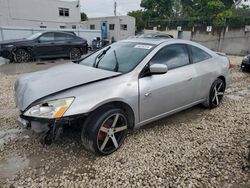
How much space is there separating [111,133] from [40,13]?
1072 inches

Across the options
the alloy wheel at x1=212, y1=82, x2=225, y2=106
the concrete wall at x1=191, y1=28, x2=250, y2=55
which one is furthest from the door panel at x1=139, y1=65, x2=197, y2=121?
the concrete wall at x1=191, y1=28, x2=250, y2=55

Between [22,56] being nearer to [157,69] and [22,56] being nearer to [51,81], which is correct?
[51,81]

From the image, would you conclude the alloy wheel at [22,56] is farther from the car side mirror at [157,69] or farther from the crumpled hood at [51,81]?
the car side mirror at [157,69]

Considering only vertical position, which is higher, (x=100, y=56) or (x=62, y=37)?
(x=62, y=37)

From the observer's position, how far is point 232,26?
1527 centimetres

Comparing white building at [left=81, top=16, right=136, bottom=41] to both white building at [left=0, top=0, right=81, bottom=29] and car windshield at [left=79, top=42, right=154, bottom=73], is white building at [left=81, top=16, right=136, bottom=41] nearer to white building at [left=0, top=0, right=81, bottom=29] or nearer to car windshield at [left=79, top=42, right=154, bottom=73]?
white building at [left=0, top=0, right=81, bottom=29]

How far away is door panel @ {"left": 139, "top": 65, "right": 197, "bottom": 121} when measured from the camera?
9.45ft

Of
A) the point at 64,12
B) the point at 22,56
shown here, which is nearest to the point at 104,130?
the point at 22,56

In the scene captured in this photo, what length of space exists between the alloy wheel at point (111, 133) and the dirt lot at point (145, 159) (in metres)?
0.13

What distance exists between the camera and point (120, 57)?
3.22 meters

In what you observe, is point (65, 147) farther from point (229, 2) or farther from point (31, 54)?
point (229, 2)

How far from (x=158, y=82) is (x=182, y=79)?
571 millimetres

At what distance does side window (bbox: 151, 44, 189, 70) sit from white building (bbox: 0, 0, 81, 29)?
84.9 ft

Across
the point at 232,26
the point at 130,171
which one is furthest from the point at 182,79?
the point at 232,26
